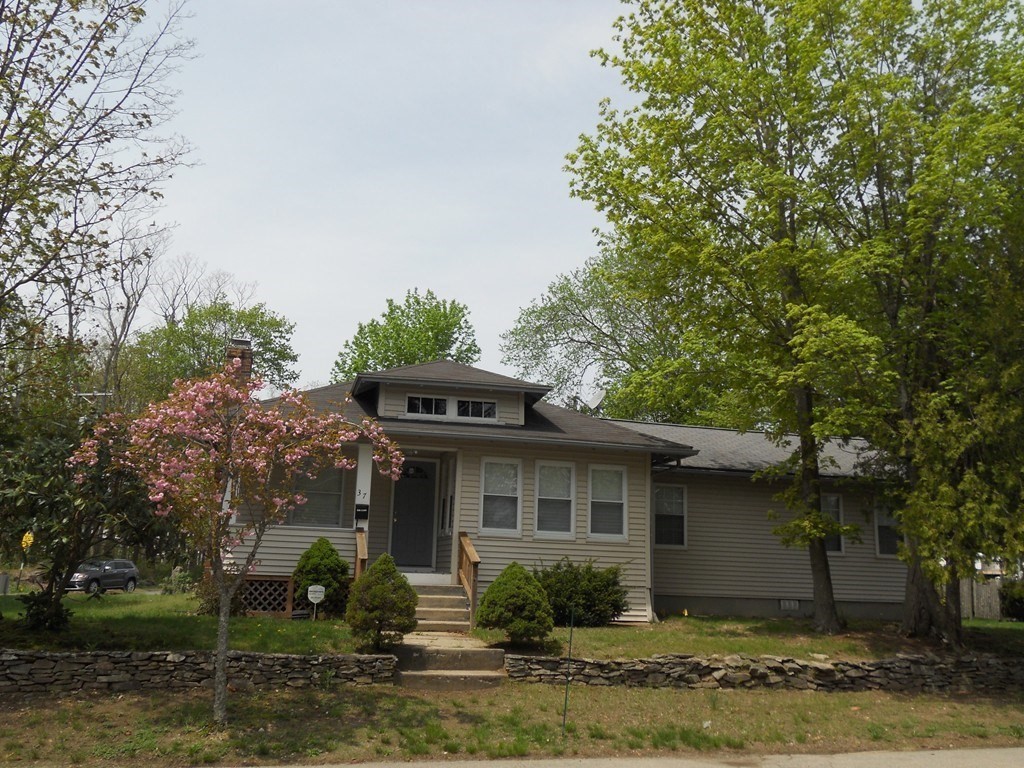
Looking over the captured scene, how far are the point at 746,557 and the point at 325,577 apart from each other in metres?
9.66

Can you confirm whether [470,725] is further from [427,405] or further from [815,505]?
[815,505]

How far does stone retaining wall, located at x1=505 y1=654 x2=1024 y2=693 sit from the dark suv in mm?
19250

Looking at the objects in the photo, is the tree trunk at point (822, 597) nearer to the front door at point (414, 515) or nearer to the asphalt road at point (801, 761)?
the asphalt road at point (801, 761)

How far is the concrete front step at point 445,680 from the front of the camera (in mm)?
11609

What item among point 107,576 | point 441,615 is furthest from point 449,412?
point 107,576

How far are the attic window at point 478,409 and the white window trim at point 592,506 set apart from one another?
2.24 m

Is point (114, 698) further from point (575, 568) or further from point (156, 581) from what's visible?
point (156, 581)

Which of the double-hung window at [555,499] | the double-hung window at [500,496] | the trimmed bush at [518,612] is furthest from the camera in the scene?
the double-hung window at [555,499]

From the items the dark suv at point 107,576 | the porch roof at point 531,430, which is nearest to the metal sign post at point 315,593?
the porch roof at point 531,430

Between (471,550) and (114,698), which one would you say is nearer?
(114,698)

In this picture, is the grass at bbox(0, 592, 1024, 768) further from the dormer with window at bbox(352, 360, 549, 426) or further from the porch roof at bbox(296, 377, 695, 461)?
the dormer with window at bbox(352, 360, 549, 426)

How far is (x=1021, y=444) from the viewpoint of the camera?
524 inches

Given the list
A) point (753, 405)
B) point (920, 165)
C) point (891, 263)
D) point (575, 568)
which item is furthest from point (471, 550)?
point (920, 165)

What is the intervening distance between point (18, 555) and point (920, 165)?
1518 cm
